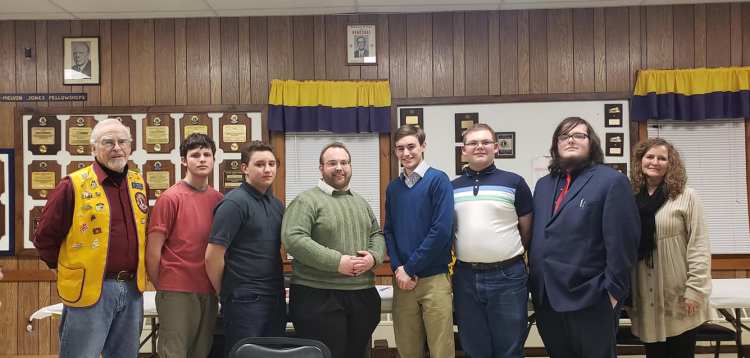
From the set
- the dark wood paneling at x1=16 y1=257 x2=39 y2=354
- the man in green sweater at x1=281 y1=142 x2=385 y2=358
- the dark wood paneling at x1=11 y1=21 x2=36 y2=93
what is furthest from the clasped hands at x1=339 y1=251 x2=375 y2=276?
the dark wood paneling at x1=11 y1=21 x2=36 y2=93

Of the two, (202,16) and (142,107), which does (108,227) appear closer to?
(142,107)

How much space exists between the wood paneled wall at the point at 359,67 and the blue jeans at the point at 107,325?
7.50 ft

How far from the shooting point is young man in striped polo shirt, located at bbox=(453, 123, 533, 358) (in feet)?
7.45

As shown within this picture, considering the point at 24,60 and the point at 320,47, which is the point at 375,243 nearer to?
A: the point at 320,47

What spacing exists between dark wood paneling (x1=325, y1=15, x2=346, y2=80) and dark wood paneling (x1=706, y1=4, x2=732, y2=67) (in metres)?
2.49

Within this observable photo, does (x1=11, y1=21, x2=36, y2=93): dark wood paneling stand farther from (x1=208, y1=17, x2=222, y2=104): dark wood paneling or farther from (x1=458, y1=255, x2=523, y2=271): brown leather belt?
(x1=458, y1=255, x2=523, y2=271): brown leather belt

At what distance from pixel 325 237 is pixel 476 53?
2524 mm

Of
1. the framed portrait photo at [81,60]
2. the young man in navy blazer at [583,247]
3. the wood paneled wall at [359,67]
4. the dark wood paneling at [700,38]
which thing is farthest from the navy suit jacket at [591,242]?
the framed portrait photo at [81,60]

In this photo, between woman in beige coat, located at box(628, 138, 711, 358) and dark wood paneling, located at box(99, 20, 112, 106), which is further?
dark wood paneling, located at box(99, 20, 112, 106)

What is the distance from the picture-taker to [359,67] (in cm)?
418

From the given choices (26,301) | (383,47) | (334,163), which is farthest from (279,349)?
(26,301)

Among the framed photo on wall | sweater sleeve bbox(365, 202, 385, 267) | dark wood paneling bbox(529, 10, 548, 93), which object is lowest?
sweater sleeve bbox(365, 202, 385, 267)

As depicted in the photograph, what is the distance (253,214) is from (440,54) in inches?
97.8

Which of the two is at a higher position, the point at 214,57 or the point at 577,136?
the point at 214,57
